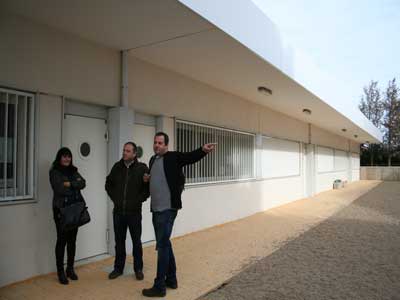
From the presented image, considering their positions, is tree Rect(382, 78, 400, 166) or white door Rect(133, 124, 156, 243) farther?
tree Rect(382, 78, 400, 166)

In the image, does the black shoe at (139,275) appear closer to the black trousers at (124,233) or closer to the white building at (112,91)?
the black trousers at (124,233)

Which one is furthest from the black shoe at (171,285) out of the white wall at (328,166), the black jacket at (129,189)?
the white wall at (328,166)

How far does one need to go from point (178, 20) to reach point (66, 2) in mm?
1245

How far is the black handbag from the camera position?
393cm

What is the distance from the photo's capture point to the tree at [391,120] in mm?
34375

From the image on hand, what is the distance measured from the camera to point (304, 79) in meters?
7.68

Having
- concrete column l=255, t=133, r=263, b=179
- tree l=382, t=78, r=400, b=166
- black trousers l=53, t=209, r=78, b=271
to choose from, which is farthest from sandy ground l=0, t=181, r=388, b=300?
tree l=382, t=78, r=400, b=166

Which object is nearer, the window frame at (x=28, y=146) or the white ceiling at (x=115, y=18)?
the white ceiling at (x=115, y=18)

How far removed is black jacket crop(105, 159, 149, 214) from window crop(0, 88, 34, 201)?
1.03 meters

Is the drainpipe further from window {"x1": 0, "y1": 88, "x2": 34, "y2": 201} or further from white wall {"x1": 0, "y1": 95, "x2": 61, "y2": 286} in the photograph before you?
window {"x1": 0, "y1": 88, "x2": 34, "y2": 201}

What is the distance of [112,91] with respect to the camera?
5.30 m

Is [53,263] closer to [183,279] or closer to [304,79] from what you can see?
[183,279]

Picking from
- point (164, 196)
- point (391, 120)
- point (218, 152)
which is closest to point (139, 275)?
point (164, 196)

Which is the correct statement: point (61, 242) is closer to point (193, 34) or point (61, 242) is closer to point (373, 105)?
point (193, 34)
